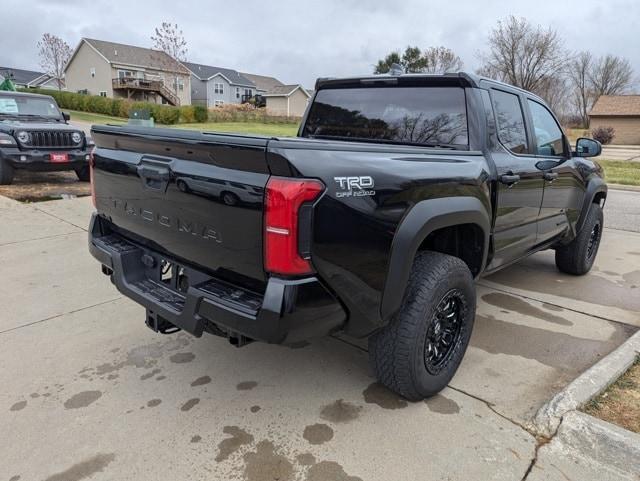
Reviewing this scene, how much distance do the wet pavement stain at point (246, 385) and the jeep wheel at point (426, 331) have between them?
772mm

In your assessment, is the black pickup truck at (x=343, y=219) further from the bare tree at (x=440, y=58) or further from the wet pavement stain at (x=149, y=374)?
the bare tree at (x=440, y=58)

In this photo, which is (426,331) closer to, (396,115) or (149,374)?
(396,115)

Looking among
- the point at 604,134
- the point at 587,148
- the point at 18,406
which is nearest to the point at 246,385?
the point at 18,406

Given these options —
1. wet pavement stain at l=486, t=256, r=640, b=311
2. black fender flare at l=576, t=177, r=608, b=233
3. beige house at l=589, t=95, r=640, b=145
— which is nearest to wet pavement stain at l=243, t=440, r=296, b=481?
wet pavement stain at l=486, t=256, r=640, b=311

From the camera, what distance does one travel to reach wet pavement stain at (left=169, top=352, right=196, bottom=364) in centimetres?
330

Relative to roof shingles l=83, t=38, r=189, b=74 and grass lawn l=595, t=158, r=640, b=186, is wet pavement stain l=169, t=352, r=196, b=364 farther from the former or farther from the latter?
roof shingles l=83, t=38, r=189, b=74

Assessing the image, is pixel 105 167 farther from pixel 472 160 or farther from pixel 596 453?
pixel 596 453

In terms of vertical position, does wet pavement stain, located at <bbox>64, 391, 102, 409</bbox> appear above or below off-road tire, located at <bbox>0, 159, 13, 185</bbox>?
below

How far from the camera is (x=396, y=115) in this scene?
3.51 metres

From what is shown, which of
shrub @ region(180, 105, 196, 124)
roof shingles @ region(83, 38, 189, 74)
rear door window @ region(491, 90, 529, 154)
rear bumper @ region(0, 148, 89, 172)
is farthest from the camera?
roof shingles @ region(83, 38, 189, 74)

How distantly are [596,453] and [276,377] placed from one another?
5.81ft

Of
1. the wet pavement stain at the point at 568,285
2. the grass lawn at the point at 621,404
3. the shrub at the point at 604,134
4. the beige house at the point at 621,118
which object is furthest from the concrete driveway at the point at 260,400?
the beige house at the point at 621,118

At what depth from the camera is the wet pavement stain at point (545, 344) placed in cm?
342

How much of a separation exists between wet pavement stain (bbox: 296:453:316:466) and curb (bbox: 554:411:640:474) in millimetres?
1244
